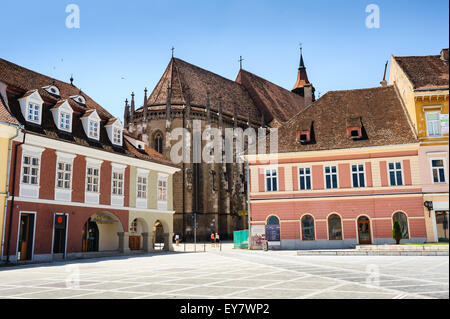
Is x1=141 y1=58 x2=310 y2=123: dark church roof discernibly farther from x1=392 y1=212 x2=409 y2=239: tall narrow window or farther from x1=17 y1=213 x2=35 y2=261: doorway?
x1=17 y1=213 x2=35 y2=261: doorway

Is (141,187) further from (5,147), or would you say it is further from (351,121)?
(351,121)

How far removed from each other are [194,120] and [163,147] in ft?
17.9

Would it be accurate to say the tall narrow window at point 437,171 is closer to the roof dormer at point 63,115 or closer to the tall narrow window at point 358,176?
the tall narrow window at point 358,176

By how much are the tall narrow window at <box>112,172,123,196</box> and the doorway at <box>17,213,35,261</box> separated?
641 cm

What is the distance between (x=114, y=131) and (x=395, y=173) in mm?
19336

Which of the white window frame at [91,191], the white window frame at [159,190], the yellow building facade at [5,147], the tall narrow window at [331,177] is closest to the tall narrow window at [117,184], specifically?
the white window frame at [91,191]

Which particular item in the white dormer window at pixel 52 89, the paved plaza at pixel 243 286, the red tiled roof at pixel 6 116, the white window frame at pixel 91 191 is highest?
the white dormer window at pixel 52 89

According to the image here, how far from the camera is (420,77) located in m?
28.5

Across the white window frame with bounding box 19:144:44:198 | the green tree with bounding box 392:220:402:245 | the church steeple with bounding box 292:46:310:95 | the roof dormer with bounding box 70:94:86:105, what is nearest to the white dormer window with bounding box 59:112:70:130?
the white window frame with bounding box 19:144:44:198

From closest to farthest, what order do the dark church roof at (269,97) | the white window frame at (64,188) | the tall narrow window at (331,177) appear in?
the white window frame at (64,188), the tall narrow window at (331,177), the dark church roof at (269,97)

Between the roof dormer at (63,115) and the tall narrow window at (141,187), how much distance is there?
671 cm

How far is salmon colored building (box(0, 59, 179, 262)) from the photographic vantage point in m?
22.1

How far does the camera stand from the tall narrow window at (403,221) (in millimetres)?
28703
